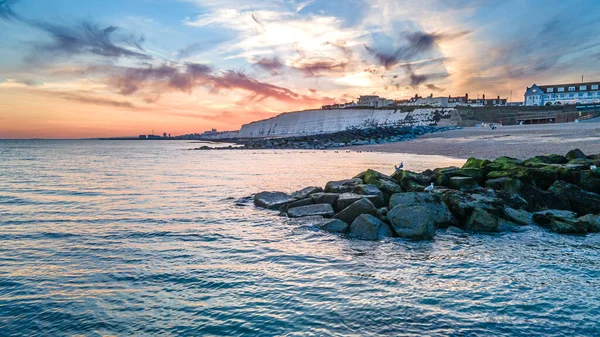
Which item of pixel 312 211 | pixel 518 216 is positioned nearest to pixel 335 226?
pixel 312 211

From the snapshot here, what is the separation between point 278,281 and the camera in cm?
567

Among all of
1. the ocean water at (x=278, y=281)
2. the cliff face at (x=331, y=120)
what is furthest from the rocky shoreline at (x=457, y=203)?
the cliff face at (x=331, y=120)

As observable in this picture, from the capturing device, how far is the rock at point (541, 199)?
10.3m

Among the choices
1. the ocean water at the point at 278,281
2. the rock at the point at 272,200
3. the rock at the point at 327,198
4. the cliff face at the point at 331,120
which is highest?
the cliff face at the point at 331,120

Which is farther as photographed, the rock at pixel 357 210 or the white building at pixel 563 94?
the white building at pixel 563 94

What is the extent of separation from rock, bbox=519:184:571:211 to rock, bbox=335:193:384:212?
441 centimetres

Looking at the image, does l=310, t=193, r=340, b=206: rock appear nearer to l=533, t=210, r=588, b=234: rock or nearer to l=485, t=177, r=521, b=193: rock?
l=485, t=177, r=521, b=193: rock

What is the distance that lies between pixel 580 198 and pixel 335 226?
7363mm

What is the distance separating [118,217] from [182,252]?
4.61 m

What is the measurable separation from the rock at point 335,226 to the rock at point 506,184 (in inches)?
230

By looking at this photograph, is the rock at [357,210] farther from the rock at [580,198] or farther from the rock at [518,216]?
the rock at [580,198]

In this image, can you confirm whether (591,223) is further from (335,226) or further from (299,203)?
(299,203)

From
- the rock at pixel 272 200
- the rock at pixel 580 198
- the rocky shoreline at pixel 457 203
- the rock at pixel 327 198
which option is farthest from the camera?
the rock at pixel 272 200

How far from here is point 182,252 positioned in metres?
7.17
